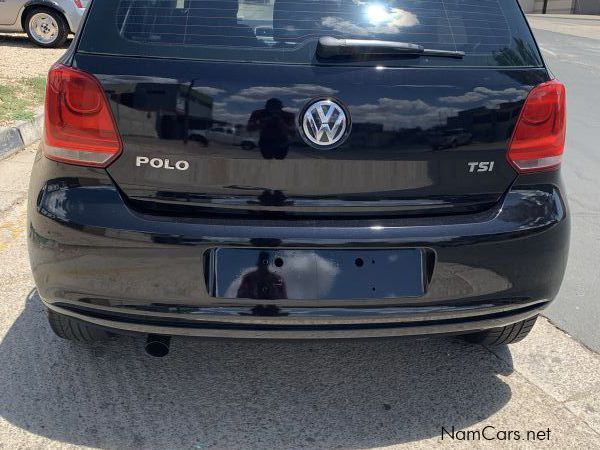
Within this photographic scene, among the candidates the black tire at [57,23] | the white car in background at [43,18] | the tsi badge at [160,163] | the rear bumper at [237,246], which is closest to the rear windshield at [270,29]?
the tsi badge at [160,163]

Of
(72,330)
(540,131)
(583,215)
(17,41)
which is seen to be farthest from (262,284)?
(17,41)

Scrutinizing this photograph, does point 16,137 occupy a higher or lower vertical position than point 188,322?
lower

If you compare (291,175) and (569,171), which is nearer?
(291,175)

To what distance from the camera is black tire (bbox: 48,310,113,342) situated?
8.20 feet

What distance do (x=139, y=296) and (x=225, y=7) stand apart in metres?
0.98

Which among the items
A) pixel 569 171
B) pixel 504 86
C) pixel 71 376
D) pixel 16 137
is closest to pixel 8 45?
pixel 16 137

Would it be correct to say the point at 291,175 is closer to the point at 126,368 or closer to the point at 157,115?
the point at 157,115

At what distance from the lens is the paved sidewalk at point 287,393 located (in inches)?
90.7

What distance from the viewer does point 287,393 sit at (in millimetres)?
2559

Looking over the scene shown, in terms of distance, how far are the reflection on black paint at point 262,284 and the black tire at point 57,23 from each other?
10601 millimetres

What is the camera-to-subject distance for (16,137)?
5.96 m

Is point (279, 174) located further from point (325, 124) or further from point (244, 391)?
point (244, 391)

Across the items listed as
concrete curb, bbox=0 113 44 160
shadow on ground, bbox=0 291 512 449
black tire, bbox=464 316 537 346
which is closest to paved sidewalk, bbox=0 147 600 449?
shadow on ground, bbox=0 291 512 449

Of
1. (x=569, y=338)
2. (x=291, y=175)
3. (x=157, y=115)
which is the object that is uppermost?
(x=157, y=115)
